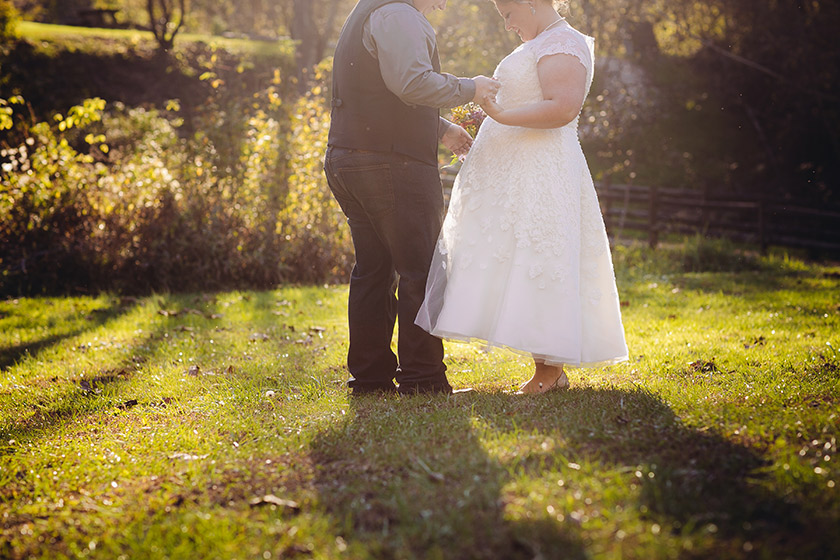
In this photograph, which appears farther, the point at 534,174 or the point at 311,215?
the point at 311,215

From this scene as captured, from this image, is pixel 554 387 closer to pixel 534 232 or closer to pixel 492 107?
pixel 534 232

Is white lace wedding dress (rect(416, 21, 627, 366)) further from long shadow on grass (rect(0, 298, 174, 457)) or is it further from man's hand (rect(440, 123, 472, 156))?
long shadow on grass (rect(0, 298, 174, 457))

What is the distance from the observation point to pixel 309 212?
8.45 metres

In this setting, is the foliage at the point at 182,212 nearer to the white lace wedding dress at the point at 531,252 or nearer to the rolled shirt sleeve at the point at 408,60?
the white lace wedding dress at the point at 531,252

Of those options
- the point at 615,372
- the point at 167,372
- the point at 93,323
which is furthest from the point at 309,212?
the point at 615,372

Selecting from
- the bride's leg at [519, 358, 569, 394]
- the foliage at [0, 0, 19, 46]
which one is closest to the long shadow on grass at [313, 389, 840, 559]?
the bride's leg at [519, 358, 569, 394]

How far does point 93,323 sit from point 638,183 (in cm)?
1616

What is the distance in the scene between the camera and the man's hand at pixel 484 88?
A: 3.39 metres

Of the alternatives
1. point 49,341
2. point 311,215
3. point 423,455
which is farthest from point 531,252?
point 311,215

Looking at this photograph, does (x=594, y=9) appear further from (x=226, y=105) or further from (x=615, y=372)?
(x=615, y=372)

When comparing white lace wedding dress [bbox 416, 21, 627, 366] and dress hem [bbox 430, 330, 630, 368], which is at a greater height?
white lace wedding dress [bbox 416, 21, 627, 366]

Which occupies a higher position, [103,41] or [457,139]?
[103,41]

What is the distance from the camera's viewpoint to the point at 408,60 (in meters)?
3.20

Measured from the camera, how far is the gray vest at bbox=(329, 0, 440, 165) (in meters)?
3.42
